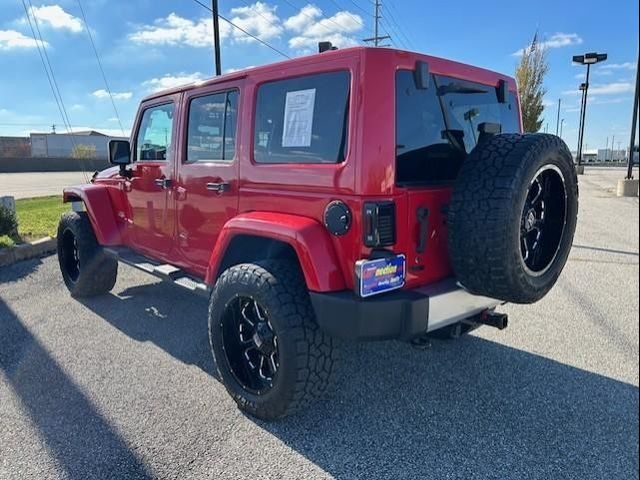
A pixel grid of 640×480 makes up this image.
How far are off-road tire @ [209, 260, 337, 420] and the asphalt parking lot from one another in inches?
7.4

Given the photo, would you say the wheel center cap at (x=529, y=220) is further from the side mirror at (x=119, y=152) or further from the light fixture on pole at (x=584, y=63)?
the light fixture on pole at (x=584, y=63)

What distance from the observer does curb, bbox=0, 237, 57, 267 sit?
6090 mm

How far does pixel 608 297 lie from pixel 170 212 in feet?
14.1

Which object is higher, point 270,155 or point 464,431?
point 270,155

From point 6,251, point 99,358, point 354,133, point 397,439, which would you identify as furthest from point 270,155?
point 6,251

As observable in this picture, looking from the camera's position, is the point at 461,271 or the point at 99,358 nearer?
the point at 461,271

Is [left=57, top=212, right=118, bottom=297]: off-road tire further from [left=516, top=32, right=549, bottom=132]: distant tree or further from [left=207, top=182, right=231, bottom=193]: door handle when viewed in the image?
[left=516, top=32, right=549, bottom=132]: distant tree

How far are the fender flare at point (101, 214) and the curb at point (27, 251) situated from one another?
2.13m

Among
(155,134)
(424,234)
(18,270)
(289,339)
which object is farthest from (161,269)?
(18,270)

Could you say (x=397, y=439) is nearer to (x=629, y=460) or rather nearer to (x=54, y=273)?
(x=629, y=460)

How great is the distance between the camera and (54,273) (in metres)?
5.91

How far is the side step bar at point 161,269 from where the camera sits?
341 centimetres

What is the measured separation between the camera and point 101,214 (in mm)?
4688

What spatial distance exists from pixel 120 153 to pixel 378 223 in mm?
3019
